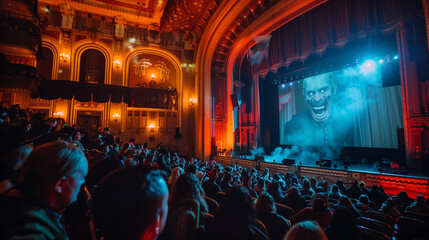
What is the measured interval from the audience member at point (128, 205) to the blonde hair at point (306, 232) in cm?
87

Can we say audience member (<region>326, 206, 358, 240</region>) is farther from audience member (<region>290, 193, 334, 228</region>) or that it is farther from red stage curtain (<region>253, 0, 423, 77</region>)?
red stage curtain (<region>253, 0, 423, 77</region>)

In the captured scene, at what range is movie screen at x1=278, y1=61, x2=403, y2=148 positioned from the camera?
1007 cm

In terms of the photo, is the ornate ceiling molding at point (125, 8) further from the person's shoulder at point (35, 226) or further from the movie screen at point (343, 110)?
the person's shoulder at point (35, 226)

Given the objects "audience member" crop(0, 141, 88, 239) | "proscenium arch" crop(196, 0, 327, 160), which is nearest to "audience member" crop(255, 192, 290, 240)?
"audience member" crop(0, 141, 88, 239)

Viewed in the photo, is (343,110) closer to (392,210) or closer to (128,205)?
(392,210)

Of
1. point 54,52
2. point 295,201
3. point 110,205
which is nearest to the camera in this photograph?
point 110,205

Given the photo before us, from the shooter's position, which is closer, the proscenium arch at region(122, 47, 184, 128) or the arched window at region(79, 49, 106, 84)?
the arched window at region(79, 49, 106, 84)

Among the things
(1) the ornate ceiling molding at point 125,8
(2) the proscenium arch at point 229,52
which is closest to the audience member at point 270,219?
(2) the proscenium arch at point 229,52

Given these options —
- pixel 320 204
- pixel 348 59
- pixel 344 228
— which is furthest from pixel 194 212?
pixel 348 59

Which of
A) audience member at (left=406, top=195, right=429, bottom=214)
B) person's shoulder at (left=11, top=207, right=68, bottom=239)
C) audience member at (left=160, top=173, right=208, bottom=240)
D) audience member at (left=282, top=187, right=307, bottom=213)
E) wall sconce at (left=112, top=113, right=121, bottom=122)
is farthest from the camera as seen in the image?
wall sconce at (left=112, top=113, right=121, bottom=122)

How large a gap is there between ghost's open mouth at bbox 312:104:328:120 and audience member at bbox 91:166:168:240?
13.5 m

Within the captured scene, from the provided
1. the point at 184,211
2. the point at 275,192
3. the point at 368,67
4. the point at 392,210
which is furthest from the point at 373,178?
the point at 184,211

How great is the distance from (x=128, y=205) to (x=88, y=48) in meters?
17.1

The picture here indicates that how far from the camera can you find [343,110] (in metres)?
11.6
